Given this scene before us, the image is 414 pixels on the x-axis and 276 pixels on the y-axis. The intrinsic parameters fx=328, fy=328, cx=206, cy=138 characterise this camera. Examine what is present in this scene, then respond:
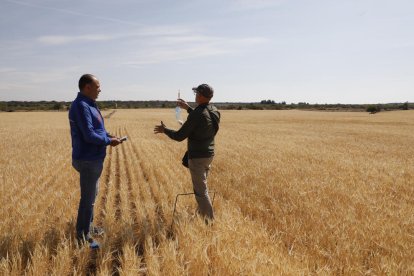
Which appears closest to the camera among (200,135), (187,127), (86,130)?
(86,130)

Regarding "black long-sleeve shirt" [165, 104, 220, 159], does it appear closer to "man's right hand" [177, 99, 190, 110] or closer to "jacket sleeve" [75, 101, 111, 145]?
"man's right hand" [177, 99, 190, 110]

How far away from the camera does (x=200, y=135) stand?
5102 mm

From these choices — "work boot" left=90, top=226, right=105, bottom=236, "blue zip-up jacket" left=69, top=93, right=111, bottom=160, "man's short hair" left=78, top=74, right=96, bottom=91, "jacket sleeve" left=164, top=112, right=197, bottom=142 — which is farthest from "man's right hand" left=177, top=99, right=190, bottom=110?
"work boot" left=90, top=226, right=105, bottom=236

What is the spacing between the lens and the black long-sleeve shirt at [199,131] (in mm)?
5004

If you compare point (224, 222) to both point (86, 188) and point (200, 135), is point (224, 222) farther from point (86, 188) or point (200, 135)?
point (86, 188)

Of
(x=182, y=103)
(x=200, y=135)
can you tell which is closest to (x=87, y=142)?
(x=200, y=135)

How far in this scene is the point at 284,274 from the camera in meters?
3.58

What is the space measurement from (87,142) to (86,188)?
67cm

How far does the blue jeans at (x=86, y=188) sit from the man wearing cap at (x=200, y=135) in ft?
3.64

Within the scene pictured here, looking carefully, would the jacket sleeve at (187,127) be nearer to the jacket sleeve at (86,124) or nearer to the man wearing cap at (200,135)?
the man wearing cap at (200,135)

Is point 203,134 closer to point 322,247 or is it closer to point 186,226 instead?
point 186,226

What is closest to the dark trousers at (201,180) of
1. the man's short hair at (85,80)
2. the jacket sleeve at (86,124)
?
the jacket sleeve at (86,124)

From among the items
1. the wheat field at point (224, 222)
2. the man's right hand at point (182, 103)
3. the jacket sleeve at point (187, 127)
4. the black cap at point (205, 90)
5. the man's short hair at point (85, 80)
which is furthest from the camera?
the man's right hand at point (182, 103)

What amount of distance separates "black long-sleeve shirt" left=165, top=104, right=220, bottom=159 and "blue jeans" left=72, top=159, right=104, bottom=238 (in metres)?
Answer: 1.24
